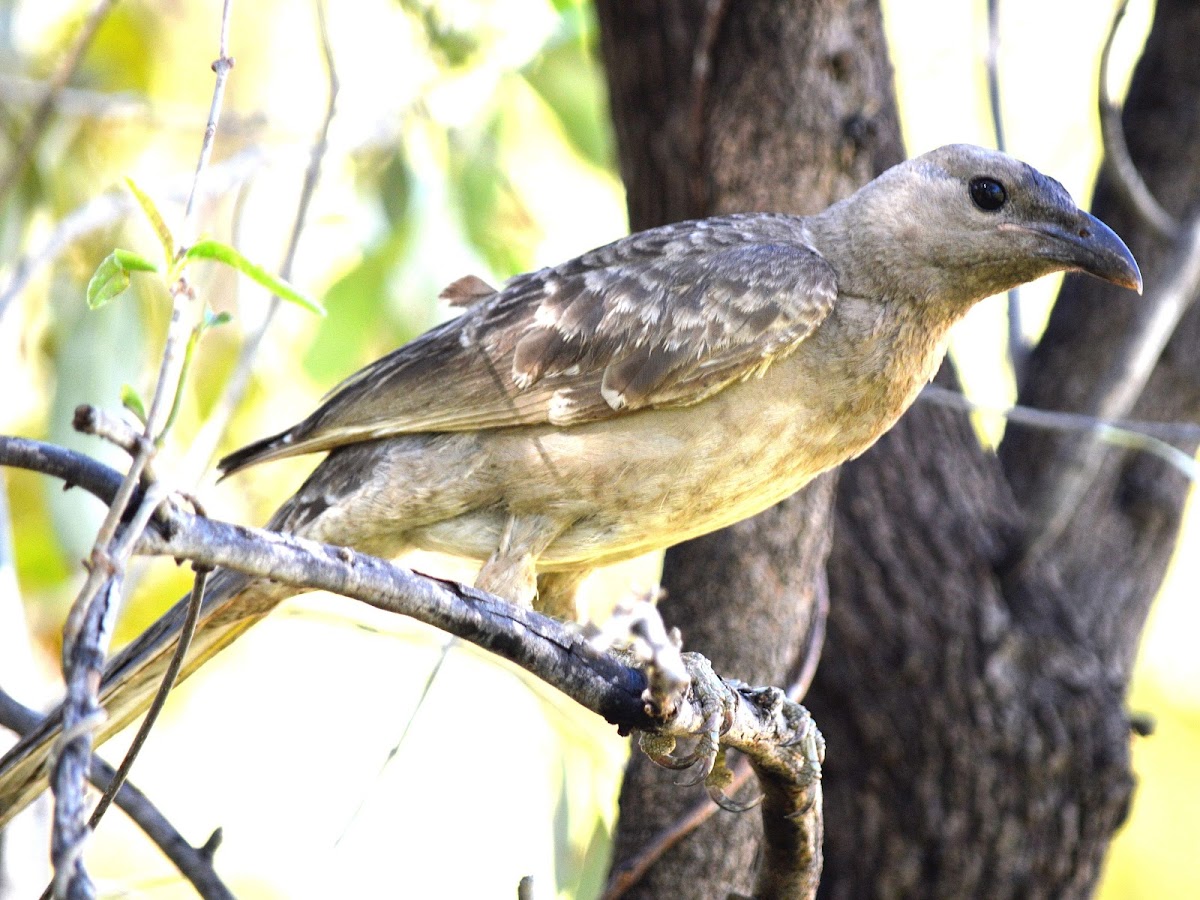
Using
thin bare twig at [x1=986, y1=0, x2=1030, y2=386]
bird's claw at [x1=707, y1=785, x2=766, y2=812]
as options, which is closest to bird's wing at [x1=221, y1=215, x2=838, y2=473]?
bird's claw at [x1=707, y1=785, x2=766, y2=812]

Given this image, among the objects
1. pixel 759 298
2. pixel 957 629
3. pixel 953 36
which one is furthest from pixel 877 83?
pixel 953 36

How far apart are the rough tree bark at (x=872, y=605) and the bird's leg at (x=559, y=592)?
34cm

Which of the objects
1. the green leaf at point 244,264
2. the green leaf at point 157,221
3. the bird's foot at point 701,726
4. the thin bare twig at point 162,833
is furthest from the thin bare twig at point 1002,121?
the green leaf at point 157,221

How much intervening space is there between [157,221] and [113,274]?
4.2 inches

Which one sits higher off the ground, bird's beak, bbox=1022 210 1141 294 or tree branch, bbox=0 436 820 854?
bird's beak, bbox=1022 210 1141 294

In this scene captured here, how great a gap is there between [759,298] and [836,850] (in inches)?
75.0

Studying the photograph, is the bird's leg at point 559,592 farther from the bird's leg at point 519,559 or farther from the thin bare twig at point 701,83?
the thin bare twig at point 701,83

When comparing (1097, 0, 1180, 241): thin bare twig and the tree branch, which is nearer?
the tree branch

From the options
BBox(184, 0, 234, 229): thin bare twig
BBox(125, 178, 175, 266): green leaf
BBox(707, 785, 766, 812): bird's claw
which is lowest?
BBox(707, 785, 766, 812): bird's claw

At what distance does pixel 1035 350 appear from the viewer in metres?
5.11

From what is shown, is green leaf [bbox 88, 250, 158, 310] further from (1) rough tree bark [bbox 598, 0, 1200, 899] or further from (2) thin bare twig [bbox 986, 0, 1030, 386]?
(2) thin bare twig [bbox 986, 0, 1030, 386]

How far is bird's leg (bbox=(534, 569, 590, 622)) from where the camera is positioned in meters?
3.85

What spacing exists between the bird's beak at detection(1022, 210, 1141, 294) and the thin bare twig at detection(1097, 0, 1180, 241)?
46.6 inches

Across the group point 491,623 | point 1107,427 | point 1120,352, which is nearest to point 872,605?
point 1107,427
